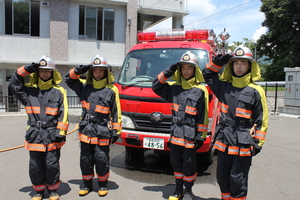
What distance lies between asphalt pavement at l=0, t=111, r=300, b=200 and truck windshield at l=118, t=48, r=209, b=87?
170cm

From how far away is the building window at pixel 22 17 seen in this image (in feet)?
48.8

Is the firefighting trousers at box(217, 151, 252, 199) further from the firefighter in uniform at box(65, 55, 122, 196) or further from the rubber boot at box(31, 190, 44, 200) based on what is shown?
the rubber boot at box(31, 190, 44, 200)

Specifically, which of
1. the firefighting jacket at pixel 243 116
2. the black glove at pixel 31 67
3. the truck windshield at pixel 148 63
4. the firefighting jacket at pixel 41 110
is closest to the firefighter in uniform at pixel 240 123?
the firefighting jacket at pixel 243 116

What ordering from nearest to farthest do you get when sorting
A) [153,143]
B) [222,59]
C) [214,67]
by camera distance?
[222,59]
[214,67]
[153,143]

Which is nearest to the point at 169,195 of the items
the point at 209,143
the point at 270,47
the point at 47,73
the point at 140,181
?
the point at 140,181

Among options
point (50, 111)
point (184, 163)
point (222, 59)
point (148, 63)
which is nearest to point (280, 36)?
point (148, 63)

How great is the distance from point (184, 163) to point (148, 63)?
231 cm

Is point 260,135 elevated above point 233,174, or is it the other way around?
point 260,135

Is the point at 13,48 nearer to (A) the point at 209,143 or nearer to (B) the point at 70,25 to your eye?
(B) the point at 70,25

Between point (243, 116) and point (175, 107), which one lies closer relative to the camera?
point (243, 116)

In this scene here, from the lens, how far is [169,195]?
12.7 ft

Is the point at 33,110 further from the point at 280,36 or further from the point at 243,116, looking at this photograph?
the point at 280,36

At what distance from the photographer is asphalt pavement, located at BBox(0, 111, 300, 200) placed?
3.89m

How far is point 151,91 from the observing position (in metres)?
4.45
